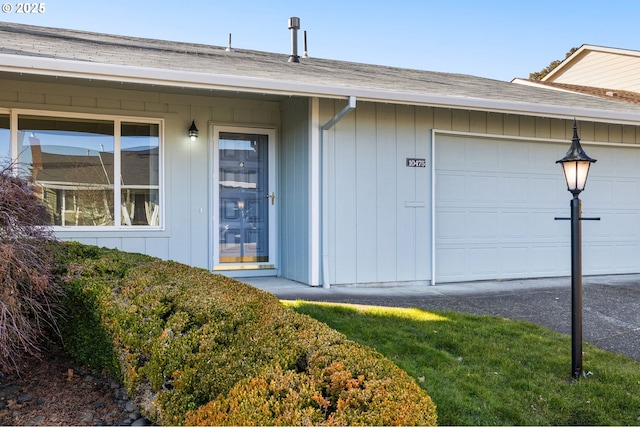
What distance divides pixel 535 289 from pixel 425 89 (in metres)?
2.99

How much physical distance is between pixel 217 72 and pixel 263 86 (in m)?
0.57

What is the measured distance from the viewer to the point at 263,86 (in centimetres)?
535

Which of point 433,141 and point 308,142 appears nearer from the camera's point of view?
point 308,142

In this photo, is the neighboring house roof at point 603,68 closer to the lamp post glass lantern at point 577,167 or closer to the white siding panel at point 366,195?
the white siding panel at point 366,195

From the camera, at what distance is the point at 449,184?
680 centimetres

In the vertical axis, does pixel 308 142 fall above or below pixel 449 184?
above

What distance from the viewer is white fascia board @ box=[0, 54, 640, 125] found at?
4609 millimetres

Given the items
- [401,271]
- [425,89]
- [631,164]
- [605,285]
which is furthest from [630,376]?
[631,164]

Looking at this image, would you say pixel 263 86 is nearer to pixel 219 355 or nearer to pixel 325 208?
pixel 325 208

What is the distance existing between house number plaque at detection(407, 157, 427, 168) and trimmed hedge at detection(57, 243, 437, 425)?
377 centimetres

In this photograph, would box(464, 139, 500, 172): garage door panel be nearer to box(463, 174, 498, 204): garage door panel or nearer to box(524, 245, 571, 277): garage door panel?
box(463, 174, 498, 204): garage door panel

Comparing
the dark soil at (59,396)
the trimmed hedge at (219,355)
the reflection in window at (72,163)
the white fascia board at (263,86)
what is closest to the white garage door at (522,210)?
the white fascia board at (263,86)

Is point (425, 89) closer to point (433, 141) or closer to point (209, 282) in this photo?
point (433, 141)

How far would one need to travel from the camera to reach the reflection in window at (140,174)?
6.25 meters
